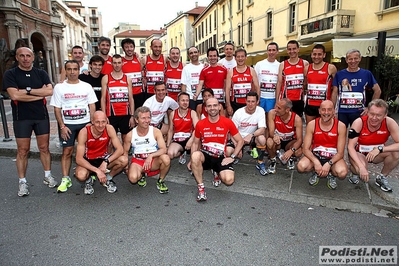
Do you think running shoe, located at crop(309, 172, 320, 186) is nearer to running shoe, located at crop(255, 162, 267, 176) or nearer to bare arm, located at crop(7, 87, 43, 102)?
running shoe, located at crop(255, 162, 267, 176)

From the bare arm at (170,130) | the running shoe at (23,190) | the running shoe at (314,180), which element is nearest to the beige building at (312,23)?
the running shoe at (314,180)

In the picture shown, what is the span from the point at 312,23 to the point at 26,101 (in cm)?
1764

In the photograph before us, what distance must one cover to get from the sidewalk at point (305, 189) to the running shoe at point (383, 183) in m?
0.06

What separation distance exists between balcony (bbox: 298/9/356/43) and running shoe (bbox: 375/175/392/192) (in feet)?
45.3

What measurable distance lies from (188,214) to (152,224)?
500 millimetres

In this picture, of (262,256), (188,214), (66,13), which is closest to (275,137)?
(188,214)

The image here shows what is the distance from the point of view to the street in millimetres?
2871

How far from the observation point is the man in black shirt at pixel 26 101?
13.8ft

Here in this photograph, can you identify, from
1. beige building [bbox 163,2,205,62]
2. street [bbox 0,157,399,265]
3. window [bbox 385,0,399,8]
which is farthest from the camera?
beige building [bbox 163,2,205,62]

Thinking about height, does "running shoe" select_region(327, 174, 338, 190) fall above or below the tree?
→ below

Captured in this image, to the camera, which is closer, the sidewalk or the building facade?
the sidewalk

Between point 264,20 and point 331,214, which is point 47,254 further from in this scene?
point 264,20

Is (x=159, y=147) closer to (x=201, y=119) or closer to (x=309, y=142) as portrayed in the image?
(x=201, y=119)

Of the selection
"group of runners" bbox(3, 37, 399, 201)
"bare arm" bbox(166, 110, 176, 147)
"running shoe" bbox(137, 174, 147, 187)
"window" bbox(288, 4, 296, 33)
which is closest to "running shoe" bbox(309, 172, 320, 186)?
"group of runners" bbox(3, 37, 399, 201)
